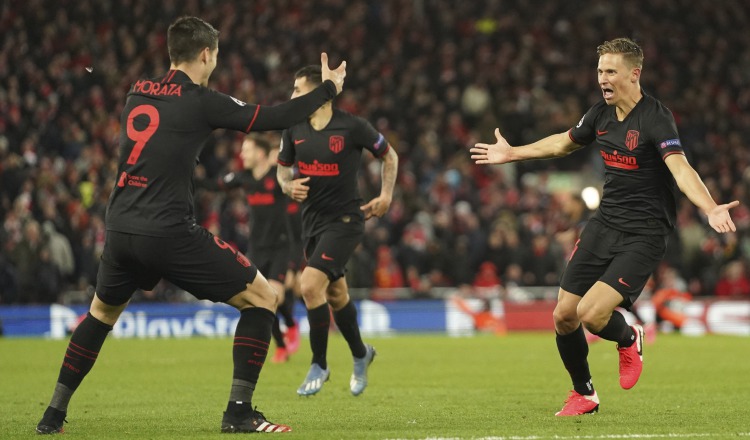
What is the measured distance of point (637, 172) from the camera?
27.7ft

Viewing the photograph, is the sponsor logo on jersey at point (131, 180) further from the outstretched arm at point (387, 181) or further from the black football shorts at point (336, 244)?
the outstretched arm at point (387, 181)

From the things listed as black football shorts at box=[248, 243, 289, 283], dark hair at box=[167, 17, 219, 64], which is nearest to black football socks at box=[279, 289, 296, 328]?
black football shorts at box=[248, 243, 289, 283]

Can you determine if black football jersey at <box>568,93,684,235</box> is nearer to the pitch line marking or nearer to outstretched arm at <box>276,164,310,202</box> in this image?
the pitch line marking

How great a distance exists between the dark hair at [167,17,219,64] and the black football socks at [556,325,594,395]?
3.37 metres

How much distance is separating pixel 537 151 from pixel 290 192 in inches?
100

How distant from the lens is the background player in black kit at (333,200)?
10.6 metres

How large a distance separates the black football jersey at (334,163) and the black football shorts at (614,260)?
268 cm

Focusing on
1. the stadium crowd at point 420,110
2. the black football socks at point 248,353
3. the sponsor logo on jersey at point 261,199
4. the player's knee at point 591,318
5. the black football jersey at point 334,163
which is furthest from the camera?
the stadium crowd at point 420,110

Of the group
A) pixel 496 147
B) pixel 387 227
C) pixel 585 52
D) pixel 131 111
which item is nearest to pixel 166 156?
pixel 131 111

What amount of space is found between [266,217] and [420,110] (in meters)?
14.4

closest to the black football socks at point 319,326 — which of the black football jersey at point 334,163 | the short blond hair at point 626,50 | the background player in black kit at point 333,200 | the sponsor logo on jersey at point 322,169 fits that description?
the background player in black kit at point 333,200

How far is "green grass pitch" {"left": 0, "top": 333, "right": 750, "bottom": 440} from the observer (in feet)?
25.3

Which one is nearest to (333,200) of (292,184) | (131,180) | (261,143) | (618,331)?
(292,184)

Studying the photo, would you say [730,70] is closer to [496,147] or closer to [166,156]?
[496,147]
